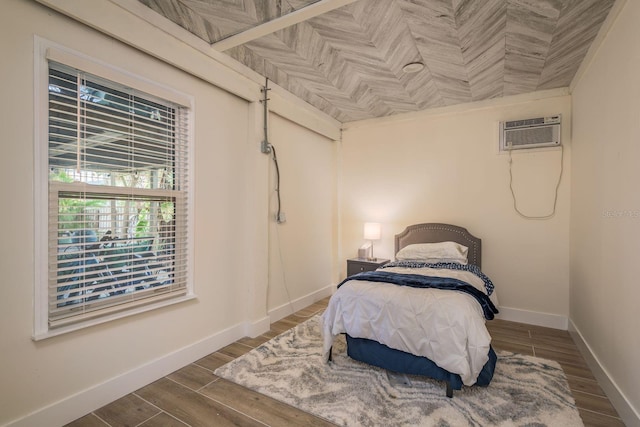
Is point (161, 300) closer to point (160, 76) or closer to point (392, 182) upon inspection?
point (160, 76)

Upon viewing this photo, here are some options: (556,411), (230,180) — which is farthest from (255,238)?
(556,411)

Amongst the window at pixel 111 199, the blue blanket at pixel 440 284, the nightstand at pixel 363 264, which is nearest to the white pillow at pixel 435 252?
the nightstand at pixel 363 264

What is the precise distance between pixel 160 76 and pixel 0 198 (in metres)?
1.26

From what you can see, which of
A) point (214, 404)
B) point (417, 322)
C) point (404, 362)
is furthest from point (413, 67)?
point (214, 404)

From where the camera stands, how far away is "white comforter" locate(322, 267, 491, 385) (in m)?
1.96

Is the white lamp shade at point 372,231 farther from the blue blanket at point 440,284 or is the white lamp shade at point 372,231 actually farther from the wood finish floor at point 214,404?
the wood finish floor at point 214,404

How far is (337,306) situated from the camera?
2.47 metres

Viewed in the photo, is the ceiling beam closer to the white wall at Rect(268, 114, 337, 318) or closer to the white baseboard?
the white wall at Rect(268, 114, 337, 318)

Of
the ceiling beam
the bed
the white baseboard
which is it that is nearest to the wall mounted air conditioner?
the bed

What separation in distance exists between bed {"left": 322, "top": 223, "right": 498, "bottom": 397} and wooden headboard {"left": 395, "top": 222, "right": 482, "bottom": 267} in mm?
895

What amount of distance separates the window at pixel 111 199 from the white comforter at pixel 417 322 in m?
1.30

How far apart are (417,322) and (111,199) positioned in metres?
2.19

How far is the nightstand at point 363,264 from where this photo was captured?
3.91m

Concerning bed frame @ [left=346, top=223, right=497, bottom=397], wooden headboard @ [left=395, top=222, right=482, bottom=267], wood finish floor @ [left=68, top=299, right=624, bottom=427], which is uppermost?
wooden headboard @ [left=395, top=222, right=482, bottom=267]
